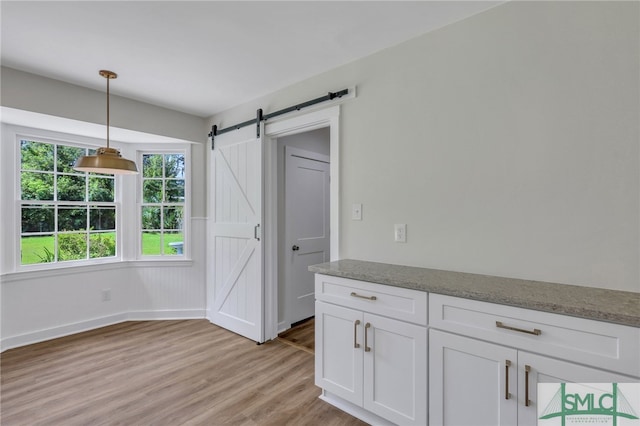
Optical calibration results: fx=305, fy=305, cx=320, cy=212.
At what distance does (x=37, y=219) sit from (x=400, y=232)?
3.82 m

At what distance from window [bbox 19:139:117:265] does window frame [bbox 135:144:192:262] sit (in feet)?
0.93

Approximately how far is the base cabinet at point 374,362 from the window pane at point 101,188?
3237 millimetres

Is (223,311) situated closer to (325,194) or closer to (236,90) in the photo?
(325,194)

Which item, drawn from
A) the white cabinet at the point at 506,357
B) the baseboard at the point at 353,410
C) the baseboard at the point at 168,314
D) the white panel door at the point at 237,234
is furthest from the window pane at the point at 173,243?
the white cabinet at the point at 506,357

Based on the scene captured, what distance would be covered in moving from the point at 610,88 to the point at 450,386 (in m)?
1.71

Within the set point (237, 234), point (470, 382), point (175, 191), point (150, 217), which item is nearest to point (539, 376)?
point (470, 382)

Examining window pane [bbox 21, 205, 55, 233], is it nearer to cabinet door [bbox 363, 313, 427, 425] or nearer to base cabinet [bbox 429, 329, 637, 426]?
cabinet door [bbox 363, 313, 427, 425]

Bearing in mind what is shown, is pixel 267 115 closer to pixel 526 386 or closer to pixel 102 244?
pixel 102 244

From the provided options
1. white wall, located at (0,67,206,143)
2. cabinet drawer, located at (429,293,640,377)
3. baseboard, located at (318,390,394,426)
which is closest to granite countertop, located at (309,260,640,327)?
cabinet drawer, located at (429,293,640,377)

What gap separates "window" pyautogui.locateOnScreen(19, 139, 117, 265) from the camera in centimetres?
328

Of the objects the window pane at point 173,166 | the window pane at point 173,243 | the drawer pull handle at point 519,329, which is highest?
the window pane at point 173,166

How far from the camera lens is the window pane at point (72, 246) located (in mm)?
3476

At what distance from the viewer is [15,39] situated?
2.19 metres

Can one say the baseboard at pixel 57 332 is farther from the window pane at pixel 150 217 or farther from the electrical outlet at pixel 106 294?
the window pane at pixel 150 217
